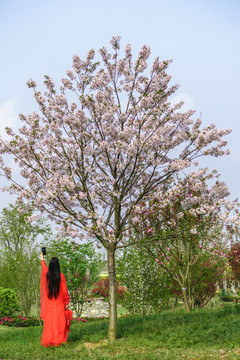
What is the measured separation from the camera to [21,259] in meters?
19.5

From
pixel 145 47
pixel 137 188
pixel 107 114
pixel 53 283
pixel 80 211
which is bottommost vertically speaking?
pixel 53 283

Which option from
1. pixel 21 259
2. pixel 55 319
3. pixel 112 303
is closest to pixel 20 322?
pixel 21 259

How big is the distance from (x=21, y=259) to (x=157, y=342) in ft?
41.0

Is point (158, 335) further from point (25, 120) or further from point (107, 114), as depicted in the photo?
point (25, 120)

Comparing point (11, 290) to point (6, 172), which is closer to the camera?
point (6, 172)

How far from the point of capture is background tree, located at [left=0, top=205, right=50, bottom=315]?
19625mm

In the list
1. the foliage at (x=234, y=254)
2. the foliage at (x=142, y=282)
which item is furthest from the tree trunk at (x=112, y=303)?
the foliage at (x=234, y=254)

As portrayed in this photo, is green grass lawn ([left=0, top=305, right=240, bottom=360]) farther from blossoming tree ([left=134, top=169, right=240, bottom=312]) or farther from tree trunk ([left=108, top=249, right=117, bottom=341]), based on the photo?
blossoming tree ([left=134, top=169, right=240, bottom=312])

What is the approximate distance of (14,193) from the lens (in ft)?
31.6

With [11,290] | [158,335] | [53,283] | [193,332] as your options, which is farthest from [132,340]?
[11,290]

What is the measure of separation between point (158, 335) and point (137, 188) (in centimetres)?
371

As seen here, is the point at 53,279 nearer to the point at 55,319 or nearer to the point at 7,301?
the point at 55,319

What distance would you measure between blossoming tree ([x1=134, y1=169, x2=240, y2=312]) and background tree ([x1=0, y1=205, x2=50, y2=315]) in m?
7.01

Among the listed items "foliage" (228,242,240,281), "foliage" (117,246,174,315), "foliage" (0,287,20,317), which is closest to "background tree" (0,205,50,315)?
"foliage" (0,287,20,317)
